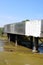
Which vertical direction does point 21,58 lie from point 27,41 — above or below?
below

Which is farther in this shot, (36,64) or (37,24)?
(37,24)

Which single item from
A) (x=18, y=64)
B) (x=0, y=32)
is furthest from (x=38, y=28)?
(x=0, y=32)

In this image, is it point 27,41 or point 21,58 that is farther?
point 27,41

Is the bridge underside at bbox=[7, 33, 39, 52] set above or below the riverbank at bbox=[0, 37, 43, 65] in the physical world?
above

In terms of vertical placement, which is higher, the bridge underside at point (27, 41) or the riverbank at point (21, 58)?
the bridge underside at point (27, 41)

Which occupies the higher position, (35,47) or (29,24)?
(29,24)

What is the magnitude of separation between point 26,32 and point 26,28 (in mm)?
788

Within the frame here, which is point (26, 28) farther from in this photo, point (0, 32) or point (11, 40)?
point (0, 32)

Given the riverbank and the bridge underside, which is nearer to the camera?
the riverbank

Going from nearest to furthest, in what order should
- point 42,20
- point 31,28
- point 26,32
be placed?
point 42,20 → point 31,28 → point 26,32

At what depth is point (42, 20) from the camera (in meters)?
31.5

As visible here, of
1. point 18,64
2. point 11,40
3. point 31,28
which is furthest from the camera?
point 11,40

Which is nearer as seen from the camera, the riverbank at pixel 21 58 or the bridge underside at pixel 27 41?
the riverbank at pixel 21 58

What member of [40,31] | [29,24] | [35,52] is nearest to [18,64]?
[40,31]
